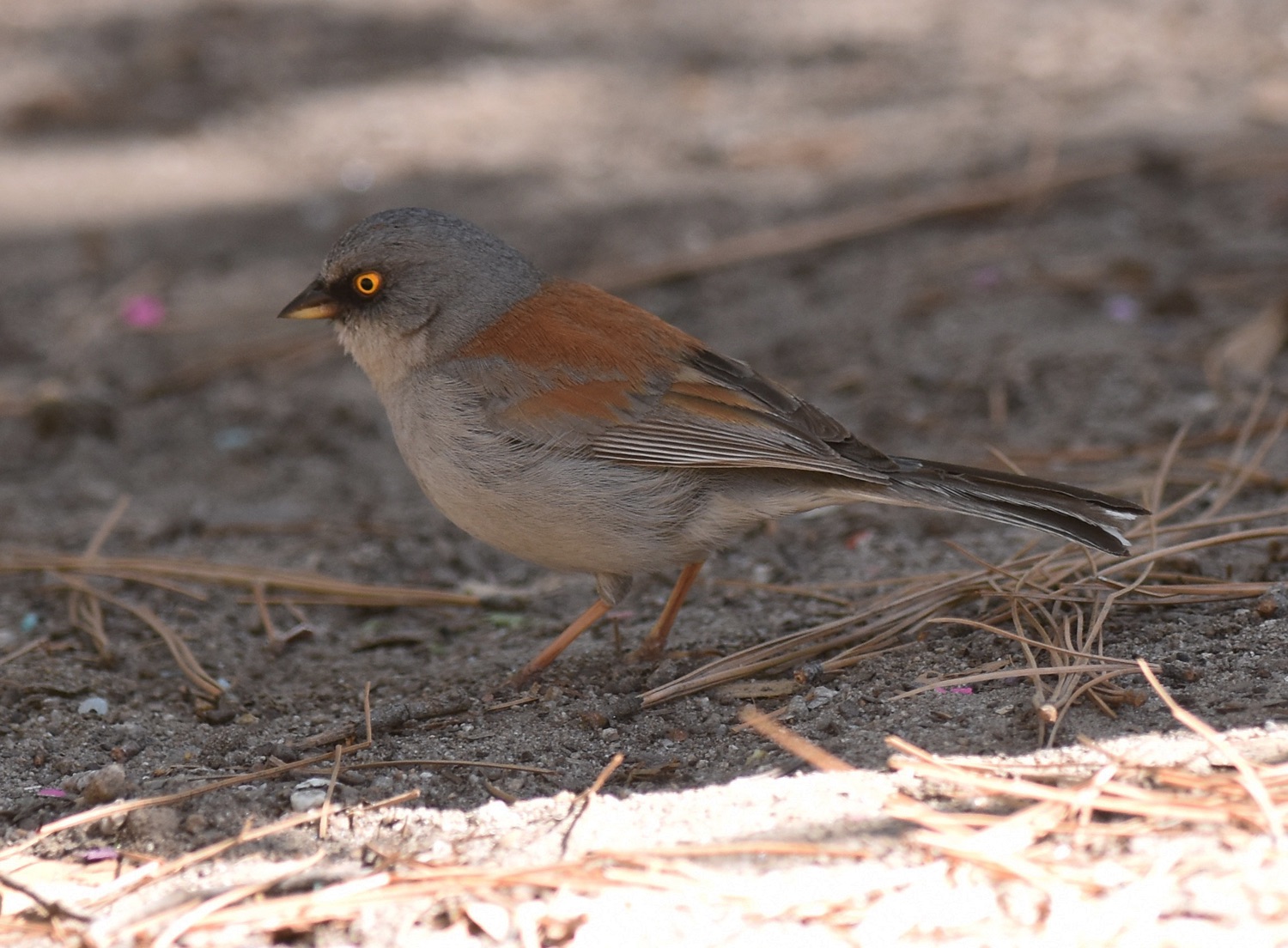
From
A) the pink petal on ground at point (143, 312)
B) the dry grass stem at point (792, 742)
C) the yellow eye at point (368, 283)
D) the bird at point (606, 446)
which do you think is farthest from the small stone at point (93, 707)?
the pink petal on ground at point (143, 312)

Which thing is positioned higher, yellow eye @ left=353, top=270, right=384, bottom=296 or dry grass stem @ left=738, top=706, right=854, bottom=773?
yellow eye @ left=353, top=270, right=384, bottom=296

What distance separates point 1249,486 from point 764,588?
5.63 feet

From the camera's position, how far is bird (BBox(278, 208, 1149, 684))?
12.6 ft

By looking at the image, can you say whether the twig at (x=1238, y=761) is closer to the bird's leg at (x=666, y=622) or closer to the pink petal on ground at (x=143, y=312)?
the bird's leg at (x=666, y=622)

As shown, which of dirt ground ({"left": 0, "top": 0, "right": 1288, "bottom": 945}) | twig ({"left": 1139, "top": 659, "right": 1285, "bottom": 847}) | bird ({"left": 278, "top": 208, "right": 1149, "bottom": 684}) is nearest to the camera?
twig ({"left": 1139, "top": 659, "right": 1285, "bottom": 847})

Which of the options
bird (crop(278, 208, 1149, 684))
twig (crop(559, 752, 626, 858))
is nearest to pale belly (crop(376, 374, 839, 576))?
bird (crop(278, 208, 1149, 684))

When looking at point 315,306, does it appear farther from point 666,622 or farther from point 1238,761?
point 1238,761

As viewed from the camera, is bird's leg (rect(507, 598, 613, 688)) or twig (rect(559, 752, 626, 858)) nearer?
twig (rect(559, 752, 626, 858))

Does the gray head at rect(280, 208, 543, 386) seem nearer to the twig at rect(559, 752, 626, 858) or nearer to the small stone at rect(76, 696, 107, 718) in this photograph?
the small stone at rect(76, 696, 107, 718)

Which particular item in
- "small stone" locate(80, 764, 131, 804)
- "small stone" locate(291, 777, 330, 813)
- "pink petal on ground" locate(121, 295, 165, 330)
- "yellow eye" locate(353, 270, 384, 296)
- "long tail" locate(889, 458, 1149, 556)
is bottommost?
A: "small stone" locate(291, 777, 330, 813)

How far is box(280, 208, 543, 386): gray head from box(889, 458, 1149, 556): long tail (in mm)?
1462

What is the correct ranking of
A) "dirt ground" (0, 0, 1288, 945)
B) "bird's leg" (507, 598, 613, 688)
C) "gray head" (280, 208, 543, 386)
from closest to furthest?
"dirt ground" (0, 0, 1288, 945)
"bird's leg" (507, 598, 613, 688)
"gray head" (280, 208, 543, 386)

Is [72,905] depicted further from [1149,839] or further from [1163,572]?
[1163,572]

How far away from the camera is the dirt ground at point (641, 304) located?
3240 millimetres
